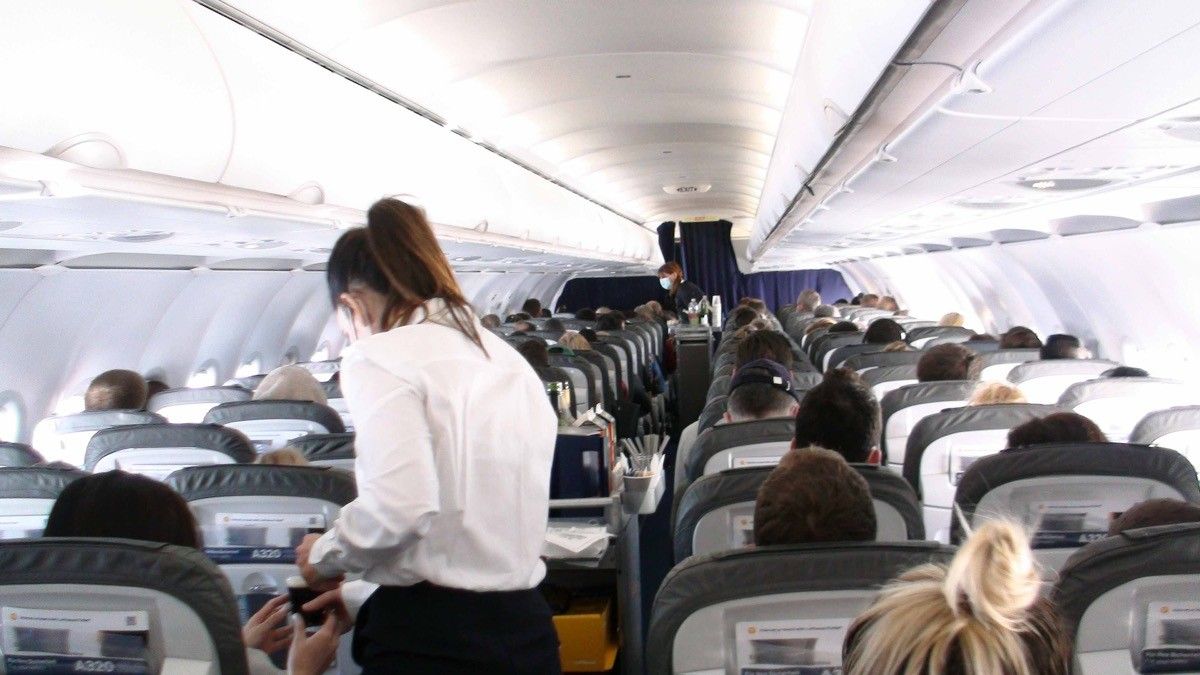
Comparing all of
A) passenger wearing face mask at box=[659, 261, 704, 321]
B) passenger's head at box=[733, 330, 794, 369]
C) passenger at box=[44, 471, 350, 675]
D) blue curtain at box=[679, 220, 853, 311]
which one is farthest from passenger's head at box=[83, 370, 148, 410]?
blue curtain at box=[679, 220, 853, 311]

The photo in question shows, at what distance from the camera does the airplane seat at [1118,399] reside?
227 inches

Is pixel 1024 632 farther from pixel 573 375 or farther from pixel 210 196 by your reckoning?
pixel 573 375

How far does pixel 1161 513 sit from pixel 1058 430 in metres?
1.28

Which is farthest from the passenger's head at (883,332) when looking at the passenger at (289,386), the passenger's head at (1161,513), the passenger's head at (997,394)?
the passenger's head at (1161,513)

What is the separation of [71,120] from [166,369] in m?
8.11

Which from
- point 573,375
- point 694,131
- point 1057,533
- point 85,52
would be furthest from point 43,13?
point 694,131

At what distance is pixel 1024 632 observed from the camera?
1.51 metres

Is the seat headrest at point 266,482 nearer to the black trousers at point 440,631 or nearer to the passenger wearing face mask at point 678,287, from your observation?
the black trousers at point 440,631

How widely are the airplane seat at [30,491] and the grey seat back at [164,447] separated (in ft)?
2.34

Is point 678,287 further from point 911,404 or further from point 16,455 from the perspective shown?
point 16,455

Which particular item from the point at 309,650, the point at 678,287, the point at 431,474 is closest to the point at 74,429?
the point at 309,650

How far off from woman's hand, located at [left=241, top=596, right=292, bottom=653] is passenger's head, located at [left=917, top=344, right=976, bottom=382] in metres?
4.22

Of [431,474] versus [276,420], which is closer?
[431,474]

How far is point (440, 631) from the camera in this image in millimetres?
2602
